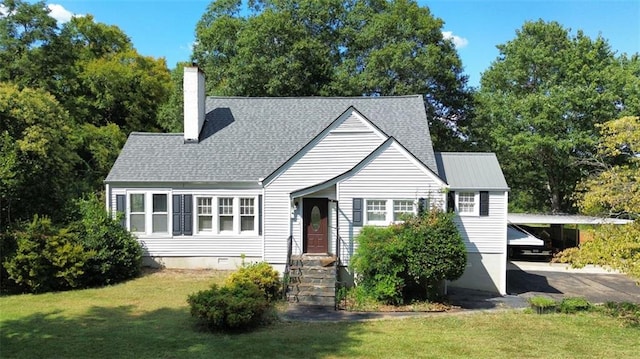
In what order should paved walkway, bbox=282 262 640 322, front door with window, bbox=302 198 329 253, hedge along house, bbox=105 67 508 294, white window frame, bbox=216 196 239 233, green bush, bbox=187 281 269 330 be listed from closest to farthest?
green bush, bbox=187 281 269 330 → paved walkway, bbox=282 262 640 322 → hedge along house, bbox=105 67 508 294 → front door with window, bbox=302 198 329 253 → white window frame, bbox=216 196 239 233

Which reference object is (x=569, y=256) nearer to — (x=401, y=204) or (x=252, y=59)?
(x=401, y=204)

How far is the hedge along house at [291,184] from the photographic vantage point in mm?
15664

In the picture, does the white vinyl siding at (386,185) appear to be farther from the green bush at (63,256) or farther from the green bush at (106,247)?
the green bush at (63,256)

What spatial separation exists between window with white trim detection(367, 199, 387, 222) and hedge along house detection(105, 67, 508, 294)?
1.4 inches

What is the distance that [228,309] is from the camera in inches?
406

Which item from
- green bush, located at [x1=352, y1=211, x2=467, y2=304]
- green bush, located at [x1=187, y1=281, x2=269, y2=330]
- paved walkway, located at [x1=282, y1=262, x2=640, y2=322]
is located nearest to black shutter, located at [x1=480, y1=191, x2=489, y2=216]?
green bush, located at [x1=352, y1=211, x2=467, y2=304]

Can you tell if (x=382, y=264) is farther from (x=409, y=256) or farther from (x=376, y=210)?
(x=376, y=210)

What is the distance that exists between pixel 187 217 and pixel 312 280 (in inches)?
245

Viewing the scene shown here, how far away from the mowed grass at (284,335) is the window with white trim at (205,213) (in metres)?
4.87

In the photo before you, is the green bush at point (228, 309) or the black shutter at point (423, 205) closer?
the green bush at point (228, 309)

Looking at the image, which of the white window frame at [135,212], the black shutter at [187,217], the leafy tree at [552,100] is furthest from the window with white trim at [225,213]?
the leafy tree at [552,100]

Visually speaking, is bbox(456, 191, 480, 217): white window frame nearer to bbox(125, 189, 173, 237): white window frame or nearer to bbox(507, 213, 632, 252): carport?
bbox(507, 213, 632, 252): carport

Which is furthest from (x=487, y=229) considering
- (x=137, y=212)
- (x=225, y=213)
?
(x=137, y=212)

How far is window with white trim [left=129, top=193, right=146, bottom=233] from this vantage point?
17.8m
